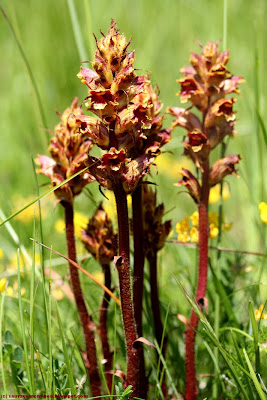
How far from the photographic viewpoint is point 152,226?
193 centimetres

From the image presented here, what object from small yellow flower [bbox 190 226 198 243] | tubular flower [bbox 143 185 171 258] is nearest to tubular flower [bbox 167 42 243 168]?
tubular flower [bbox 143 185 171 258]

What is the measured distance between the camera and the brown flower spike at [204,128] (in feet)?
6.15

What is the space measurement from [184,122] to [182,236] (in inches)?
18.8

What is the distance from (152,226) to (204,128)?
397 mm

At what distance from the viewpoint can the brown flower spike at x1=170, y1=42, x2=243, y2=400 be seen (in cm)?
188

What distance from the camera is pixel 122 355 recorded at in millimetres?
2205

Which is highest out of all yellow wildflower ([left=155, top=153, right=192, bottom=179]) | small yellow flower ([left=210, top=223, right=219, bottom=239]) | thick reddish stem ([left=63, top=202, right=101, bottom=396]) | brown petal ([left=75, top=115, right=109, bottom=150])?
yellow wildflower ([left=155, top=153, right=192, bottom=179])

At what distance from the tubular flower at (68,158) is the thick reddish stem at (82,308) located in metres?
0.07

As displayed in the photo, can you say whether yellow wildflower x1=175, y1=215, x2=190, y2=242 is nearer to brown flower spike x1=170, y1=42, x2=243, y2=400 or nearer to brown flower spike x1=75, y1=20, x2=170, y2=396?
brown flower spike x1=170, y1=42, x2=243, y2=400

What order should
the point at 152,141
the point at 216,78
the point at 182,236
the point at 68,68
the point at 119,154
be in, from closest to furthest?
1. the point at 119,154
2. the point at 152,141
3. the point at 216,78
4. the point at 182,236
5. the point at 68,68

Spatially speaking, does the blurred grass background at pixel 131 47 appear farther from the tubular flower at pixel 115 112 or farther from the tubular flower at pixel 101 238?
the tubular flower at pixel 115 112

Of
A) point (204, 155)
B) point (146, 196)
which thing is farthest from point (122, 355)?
point (204, 155)

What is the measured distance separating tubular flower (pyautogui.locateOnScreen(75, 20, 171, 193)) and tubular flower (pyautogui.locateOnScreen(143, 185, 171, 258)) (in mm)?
359

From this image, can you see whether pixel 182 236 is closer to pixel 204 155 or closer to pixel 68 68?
pixel 204 155
